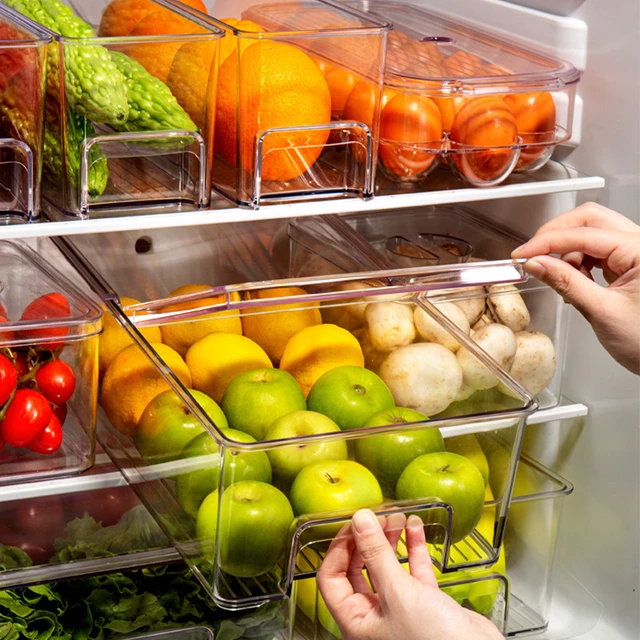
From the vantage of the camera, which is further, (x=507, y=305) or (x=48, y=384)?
(x=507, y=305)

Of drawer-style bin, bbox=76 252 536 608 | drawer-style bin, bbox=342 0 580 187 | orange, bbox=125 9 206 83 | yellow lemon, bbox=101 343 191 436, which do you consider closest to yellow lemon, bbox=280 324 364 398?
drawer-style bin, bbox=76 252 536 608

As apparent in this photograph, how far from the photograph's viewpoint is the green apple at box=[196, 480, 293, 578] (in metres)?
0.95

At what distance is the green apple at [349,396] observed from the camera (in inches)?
42.1

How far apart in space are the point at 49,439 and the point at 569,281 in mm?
611

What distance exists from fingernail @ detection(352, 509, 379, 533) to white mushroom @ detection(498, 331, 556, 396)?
43cm

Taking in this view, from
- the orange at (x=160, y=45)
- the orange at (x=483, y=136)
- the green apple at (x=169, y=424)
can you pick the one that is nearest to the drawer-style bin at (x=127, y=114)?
the orange at (x=160, y=45)

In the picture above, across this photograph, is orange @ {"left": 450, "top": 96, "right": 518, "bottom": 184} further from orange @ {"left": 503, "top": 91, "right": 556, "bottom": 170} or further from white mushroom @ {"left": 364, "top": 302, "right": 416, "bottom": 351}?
white mushroom @ {"left": 364, "top": 302, "right": 416, "bottom": 351}

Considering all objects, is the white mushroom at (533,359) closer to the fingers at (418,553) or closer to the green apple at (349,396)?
the green apple at (349,396)

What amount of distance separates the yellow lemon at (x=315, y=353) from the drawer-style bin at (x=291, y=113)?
0.53ft

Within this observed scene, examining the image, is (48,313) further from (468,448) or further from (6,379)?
(468,448)

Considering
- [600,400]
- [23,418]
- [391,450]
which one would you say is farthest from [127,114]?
[600,400]

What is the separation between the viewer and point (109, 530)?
1248 millimetres

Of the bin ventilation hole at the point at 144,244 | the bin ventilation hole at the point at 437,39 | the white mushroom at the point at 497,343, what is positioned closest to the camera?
the white mushroom at the point at 497,343

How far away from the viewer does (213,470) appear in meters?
0.96
